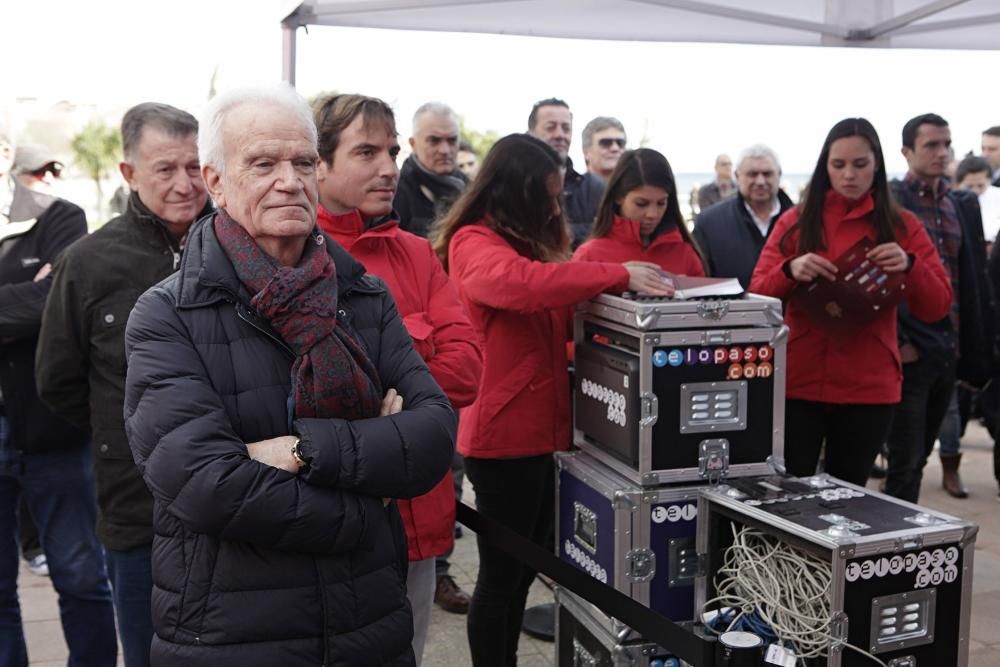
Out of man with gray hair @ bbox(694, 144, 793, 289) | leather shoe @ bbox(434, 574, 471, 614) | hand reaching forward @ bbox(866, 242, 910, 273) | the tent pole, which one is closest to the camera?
hand reaching forward @ bbox(866, 242, 910, 273)

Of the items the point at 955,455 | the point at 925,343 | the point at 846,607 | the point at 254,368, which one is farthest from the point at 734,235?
the point at 254,368

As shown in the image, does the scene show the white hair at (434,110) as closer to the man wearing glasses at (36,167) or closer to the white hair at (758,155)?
the white hair at (758,155)

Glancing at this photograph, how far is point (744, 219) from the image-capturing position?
5.14 m

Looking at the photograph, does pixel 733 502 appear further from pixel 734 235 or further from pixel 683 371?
pixel 734 235

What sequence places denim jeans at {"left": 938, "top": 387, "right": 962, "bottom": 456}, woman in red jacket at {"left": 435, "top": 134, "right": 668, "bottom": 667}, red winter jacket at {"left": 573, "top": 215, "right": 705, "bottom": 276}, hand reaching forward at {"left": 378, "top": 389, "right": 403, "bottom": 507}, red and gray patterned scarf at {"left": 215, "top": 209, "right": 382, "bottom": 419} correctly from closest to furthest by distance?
1. red and gray patterned scarf at {"left": 215, "top": 209, "right": 382, "bottom": 419}
2. hand reaching forward at {"left": 378, "top": 389, "right": 403, "bottom": 507}
3. woman in red jacket at {"left": 435, "top": 134, "right": 668, "bottom": 667}
4. red winter jacket at {"left": 573, "top": 215, "right": 705, "bottom": 276}
5. denim jeans at {"left": 938, "top": 387, "right": 962, "bottom": 456}

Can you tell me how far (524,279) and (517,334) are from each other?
26 cm

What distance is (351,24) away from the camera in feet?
14.0

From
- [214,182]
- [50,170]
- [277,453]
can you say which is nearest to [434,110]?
[50,170]

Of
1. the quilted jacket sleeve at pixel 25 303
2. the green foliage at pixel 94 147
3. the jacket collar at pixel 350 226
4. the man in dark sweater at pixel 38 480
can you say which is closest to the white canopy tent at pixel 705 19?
the quilted jacket sleeve at pixel 25 303

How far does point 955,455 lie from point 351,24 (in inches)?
193

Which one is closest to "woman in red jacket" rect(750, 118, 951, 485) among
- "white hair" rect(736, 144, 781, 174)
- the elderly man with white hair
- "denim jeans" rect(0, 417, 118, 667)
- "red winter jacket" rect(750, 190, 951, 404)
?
"red winter jacket" rect(750, 190, 951, 404)

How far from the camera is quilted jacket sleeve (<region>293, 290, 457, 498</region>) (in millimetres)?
1702

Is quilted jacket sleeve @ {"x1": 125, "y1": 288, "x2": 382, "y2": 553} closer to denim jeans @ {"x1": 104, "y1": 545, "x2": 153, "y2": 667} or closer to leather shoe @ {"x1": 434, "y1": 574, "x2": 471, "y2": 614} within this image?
denim jeans @ {"x1": 104, "y1": 545, "x2": 153, "y2": 667}

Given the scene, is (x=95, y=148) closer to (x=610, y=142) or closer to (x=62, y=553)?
(x=610, y=142)
